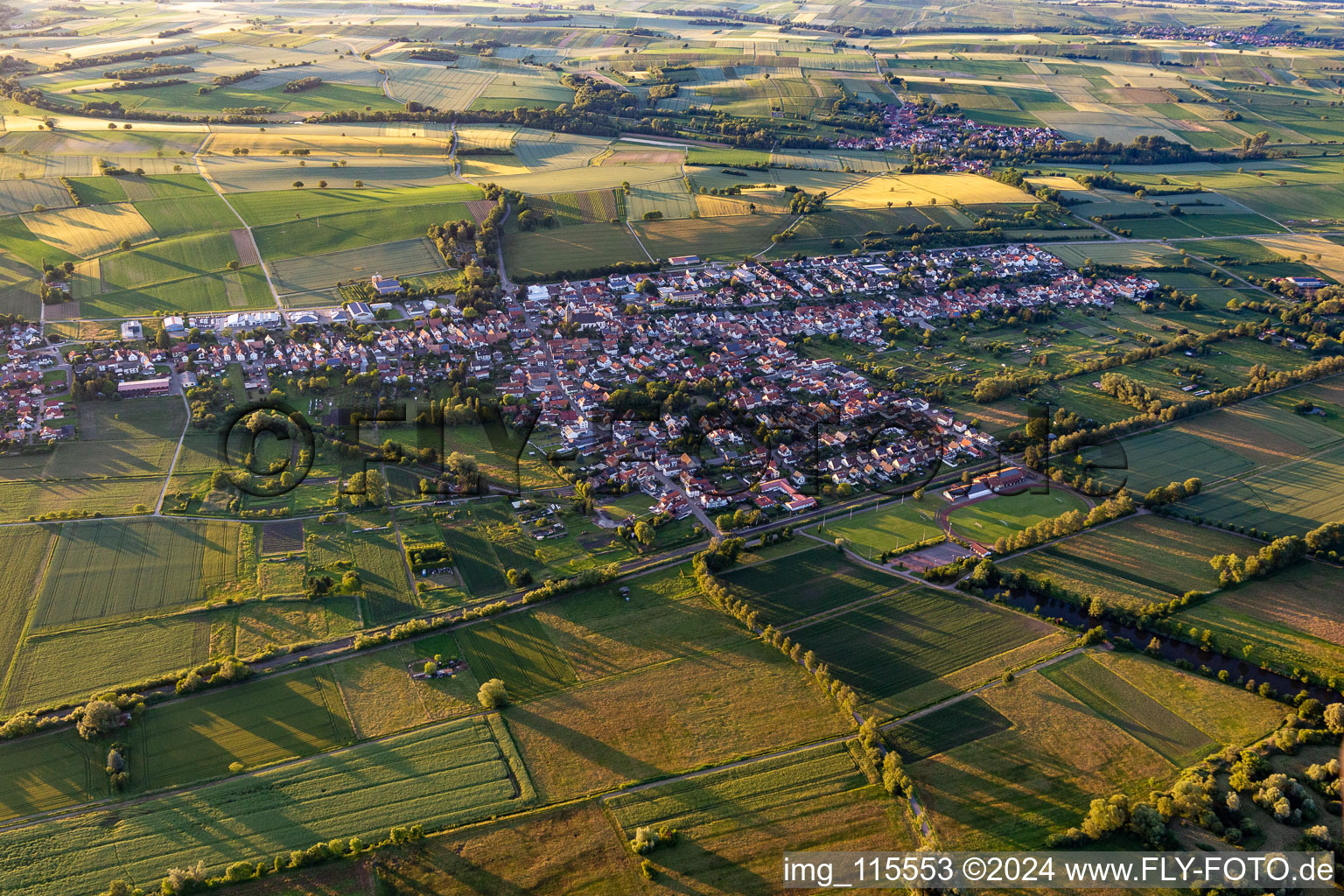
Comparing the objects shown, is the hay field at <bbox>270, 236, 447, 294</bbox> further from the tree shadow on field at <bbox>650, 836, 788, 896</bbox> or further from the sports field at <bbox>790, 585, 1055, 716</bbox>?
the tree shadow on field at <bbox>650, 836, 788, 896</bbox>

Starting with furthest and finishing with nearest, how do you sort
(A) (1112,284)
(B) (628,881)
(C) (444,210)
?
(C) (444,210) < (A) (1112,284) < (B) (628,881)

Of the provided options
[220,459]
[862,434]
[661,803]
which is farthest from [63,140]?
[661,803]

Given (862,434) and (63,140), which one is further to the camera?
(63,140)

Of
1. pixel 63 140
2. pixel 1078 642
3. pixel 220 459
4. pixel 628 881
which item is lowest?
pixel 628 881

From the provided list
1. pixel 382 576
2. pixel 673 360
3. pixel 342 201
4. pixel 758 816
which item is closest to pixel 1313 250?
pixel 673 360

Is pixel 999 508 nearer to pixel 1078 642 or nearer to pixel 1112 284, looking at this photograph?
pixel 1078 642

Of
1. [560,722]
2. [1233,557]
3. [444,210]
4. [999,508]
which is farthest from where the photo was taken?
[444,210]

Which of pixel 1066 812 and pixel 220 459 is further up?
pixel 220 459
